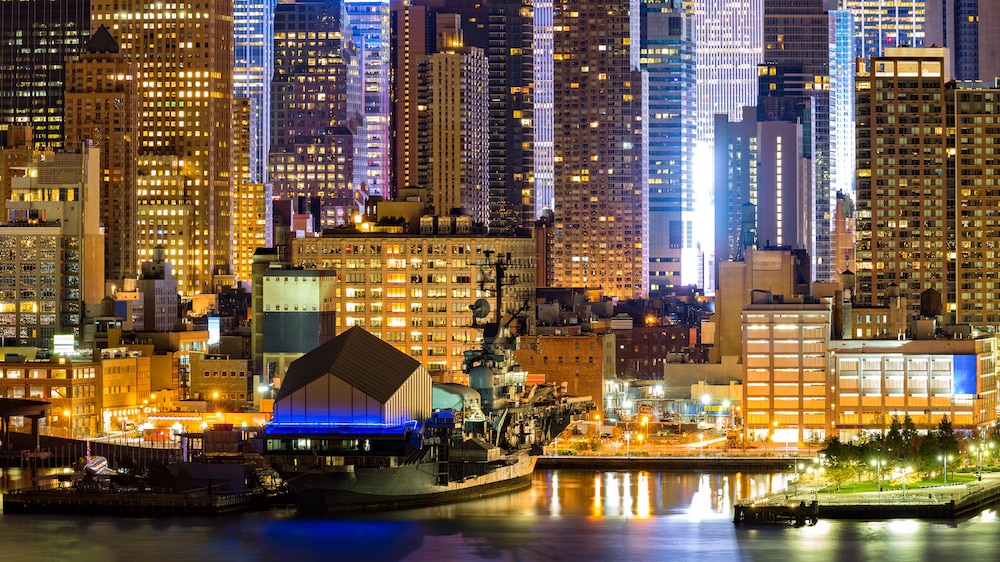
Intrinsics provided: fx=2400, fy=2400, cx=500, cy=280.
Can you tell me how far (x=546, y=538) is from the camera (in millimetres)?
127938

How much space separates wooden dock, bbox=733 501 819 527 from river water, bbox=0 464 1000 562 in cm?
84

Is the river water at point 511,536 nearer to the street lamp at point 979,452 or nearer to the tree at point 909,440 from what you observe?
the tree at point 909,440

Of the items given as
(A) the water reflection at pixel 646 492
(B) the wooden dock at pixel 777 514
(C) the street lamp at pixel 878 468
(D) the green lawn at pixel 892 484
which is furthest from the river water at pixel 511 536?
(C) the street lamp at pixel 878 468

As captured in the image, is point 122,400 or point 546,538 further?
point 122,400

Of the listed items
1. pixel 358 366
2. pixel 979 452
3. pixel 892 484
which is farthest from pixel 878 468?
pixel 358 366

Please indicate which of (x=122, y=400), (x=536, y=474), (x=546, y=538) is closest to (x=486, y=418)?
(x=536, y=474)

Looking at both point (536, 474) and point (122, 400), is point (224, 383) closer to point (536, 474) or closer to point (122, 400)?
point (122, 400)

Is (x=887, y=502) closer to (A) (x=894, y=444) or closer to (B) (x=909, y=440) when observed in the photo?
(A) (x=894, y=444)

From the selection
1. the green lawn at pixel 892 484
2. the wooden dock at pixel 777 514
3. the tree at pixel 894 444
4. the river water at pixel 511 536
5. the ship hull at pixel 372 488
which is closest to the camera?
the river water at pixel 511 536

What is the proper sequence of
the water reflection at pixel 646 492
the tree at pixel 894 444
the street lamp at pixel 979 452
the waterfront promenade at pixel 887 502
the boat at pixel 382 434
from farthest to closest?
1. the street lamp at pixel 979 452
2. the tree at pixel 894 444
3. the water reflection at pixel 646 492
4. the boat at pixel 382 434
5. the waterfront promenade at pixel 887 502

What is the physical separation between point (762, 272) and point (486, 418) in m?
51.7

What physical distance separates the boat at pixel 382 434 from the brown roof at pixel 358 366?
0.06 metres

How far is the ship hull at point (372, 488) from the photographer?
137375 mm

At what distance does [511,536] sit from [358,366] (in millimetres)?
17274
